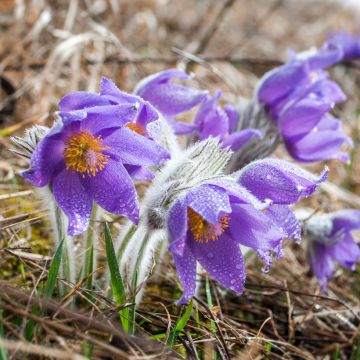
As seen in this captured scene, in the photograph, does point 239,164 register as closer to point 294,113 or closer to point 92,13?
point 294,113

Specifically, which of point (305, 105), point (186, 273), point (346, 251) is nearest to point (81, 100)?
point (186, 273)

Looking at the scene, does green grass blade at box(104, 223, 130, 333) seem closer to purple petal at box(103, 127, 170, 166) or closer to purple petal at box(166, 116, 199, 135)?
purple petal at box(103, 127, 170, 166)

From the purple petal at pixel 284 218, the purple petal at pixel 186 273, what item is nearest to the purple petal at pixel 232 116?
the purple petal at pixel 284 218

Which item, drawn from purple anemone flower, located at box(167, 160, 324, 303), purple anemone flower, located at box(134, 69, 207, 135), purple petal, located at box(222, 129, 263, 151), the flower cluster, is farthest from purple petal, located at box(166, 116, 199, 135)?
purple anemone flower, located at box(167, 160, 324, 303)

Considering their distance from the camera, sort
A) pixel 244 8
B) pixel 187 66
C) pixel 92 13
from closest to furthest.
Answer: pixel 187 66 < pixel 92 13 < pixel 244 8

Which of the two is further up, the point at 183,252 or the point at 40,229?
the point at 183,252

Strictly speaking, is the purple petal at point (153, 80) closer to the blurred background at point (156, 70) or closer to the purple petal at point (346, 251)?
the blurred background at point (156, 70)

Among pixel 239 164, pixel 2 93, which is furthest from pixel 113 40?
pixel 239 164

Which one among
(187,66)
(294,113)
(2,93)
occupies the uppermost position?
(294,113)
